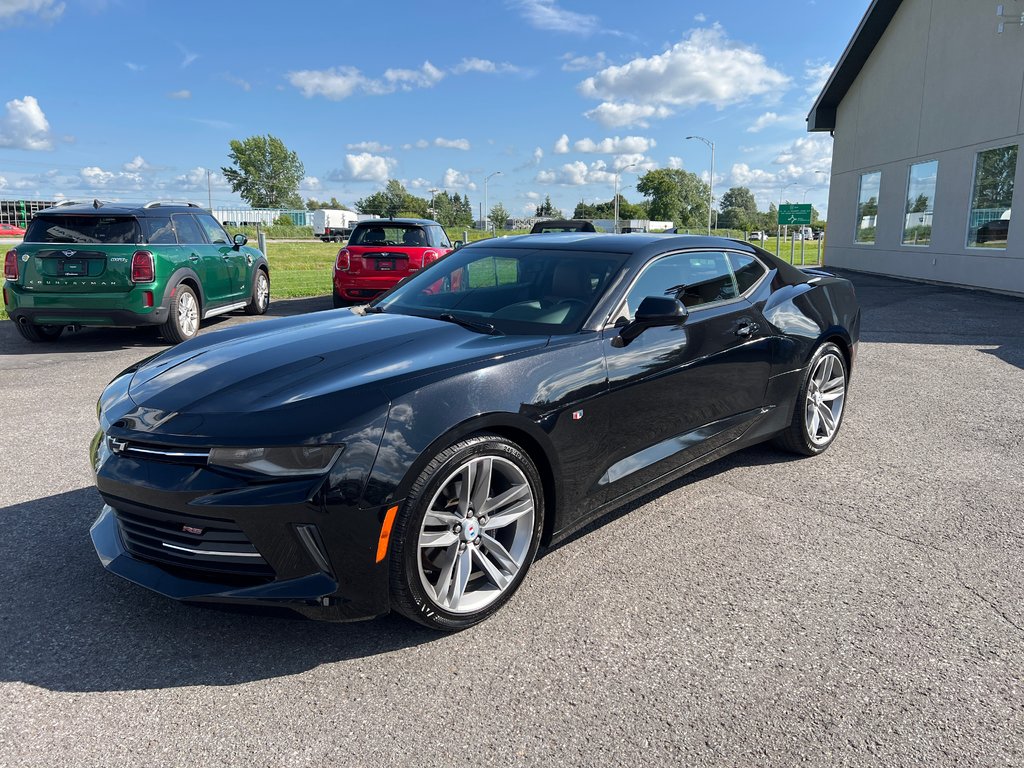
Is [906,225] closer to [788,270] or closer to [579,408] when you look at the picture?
[788,270]

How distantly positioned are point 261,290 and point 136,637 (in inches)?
402

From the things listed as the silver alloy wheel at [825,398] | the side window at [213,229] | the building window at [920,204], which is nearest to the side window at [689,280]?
the silver alloy wheel at [825,398]

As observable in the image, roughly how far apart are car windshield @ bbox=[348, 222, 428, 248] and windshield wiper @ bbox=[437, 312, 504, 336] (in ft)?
27.3

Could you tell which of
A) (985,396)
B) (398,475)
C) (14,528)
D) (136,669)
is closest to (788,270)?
(985,396)

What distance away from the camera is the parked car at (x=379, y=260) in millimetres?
11570

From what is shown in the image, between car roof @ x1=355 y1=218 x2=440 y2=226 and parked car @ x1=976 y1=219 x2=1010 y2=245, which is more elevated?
car roof @ x1=355 y1=218 x2=440 y2=226

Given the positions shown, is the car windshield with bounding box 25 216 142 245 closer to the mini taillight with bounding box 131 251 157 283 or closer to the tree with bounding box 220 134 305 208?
the mini taillight with bounding box 131 251 157 283

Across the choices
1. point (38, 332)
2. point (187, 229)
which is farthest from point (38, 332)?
point (187, 229)

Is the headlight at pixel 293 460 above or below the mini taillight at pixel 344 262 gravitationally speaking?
below

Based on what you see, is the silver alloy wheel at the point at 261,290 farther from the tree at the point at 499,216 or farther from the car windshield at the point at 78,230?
the tree at the point at 499,216

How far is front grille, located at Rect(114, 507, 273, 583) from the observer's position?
2582 millimetres

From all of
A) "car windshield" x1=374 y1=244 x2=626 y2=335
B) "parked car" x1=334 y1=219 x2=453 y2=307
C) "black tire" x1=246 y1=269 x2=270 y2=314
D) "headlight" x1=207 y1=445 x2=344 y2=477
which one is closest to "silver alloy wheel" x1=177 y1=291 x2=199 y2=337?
"black tire" x1=246 y1=269 x2=270 y2=314

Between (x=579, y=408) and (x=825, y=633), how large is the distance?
130 cm

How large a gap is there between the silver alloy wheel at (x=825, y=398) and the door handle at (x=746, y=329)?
2.46 feet
